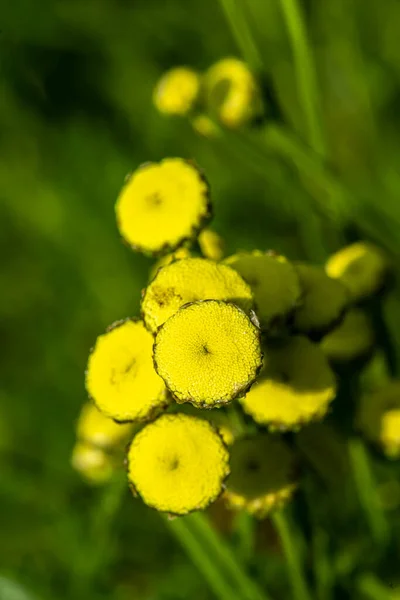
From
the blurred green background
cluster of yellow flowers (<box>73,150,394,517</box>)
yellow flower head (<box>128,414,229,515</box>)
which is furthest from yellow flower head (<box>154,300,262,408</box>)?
the blurred green background

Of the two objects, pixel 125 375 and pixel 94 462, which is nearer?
pixel 125 375

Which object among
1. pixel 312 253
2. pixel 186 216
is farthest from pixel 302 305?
pixel 312 253

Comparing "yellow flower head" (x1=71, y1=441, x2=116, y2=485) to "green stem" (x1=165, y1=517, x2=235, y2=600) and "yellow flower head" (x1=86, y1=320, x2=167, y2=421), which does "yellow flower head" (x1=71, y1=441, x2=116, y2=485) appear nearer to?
"green stem" (x1=165, y1=517, x2=235, y2=600)

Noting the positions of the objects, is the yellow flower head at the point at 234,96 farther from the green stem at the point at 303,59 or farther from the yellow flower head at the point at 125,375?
the yellow flower head at the point at 125,375

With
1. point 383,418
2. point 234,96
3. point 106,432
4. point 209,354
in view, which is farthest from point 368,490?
point 234,96

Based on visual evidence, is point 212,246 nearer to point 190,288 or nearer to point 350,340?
point 350,340

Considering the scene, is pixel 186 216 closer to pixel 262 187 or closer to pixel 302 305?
pixel 302 305
